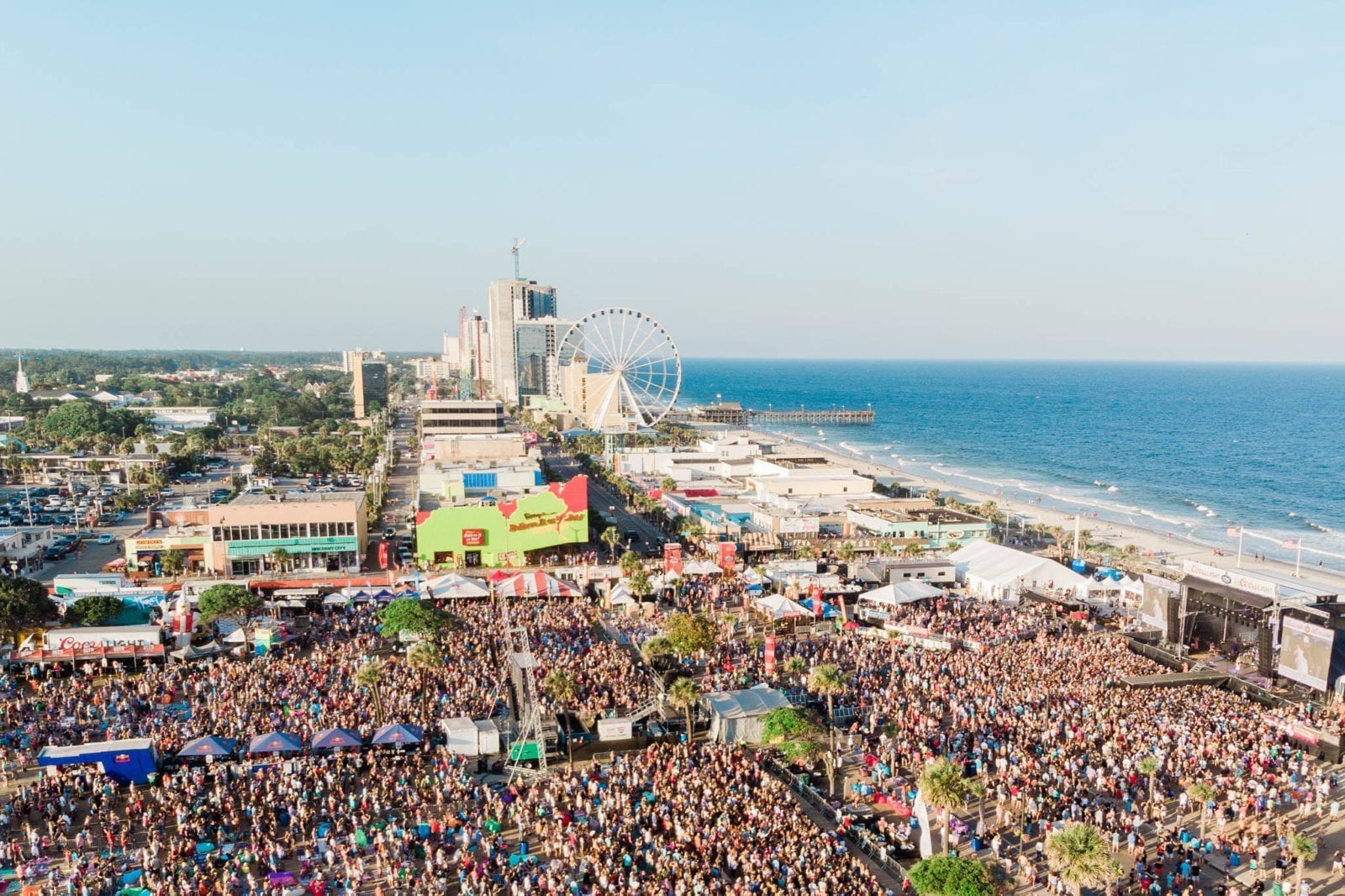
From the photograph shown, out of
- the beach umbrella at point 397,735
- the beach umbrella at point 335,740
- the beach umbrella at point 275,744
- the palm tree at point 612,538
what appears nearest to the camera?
the beach umbrella at point 275,744

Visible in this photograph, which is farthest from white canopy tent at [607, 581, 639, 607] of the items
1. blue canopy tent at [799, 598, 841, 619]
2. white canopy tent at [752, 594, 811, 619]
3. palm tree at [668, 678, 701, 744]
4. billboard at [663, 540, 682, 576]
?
palm tree at [668, 678, 701, 744]

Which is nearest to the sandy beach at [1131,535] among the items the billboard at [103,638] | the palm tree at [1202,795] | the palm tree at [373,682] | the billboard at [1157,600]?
the billboard at [1157,600]

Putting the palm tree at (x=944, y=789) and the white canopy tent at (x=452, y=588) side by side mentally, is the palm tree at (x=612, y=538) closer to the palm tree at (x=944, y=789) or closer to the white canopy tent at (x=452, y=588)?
the white canopy tent at (x=452, y=588)

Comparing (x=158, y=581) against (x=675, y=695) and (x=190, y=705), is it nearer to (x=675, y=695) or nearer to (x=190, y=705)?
(x=190, y=705)

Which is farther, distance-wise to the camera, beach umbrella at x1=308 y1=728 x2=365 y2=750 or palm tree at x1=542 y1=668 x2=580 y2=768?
palm tree at x1=542 y1=668 x2=580 y2=768

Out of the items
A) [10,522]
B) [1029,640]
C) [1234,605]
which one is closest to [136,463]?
[10,522]

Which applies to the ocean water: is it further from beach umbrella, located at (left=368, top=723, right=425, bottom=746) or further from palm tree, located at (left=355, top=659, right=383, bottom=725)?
palm tree, located at (left=355, top=659, right=383, bottom=725)
